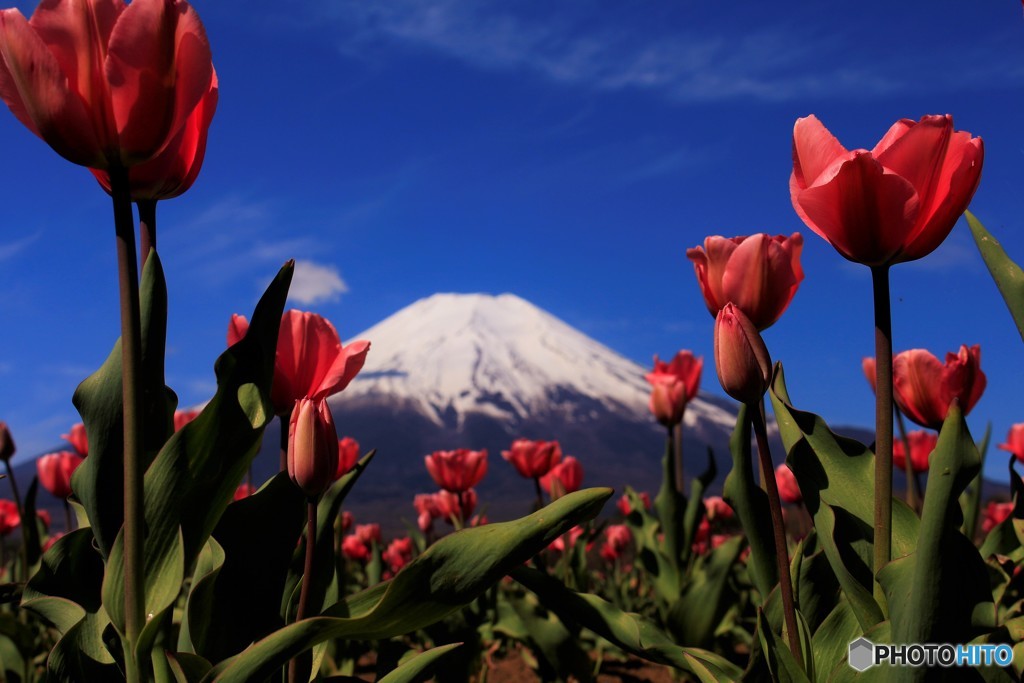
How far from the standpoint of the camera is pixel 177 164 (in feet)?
4.55

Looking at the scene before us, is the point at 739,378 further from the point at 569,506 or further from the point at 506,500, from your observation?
the point at 506,500

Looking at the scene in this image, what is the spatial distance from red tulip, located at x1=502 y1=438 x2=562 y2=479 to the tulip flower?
110 inches

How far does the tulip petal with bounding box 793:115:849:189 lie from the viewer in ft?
4.44

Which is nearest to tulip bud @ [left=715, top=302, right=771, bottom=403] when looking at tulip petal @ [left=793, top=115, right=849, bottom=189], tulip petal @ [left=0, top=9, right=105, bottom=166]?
tulip petal @ [left=793, top=115, right=849, bottom=189]

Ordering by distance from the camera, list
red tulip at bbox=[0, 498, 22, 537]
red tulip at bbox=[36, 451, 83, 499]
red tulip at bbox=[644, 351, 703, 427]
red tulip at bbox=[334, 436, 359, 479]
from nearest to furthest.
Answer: red tulip at bbox=[334, 436, 359, 479]
red tulip at bbox=[644, 351, 703, 427]
red tulip at bbox=[36, 451, 83, 499]
red tulip at bbox=[0, 498, 22, 537]

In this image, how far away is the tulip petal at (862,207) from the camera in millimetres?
1286

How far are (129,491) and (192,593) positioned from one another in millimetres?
317

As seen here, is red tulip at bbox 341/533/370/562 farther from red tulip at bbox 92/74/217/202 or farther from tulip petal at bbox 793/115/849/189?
tulip petal at bbox 793/115/849/189

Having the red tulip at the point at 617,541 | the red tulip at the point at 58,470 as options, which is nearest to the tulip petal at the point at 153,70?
the red tulip at the point at 58,470

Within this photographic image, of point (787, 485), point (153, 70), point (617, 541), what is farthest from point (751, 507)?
point (617, 541)

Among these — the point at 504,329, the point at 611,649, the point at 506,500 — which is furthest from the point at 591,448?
the point at 611,649

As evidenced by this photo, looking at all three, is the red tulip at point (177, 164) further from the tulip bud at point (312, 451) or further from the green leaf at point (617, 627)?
the green leaf at point (617, 627)

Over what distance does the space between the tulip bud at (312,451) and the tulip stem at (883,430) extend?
2.83ft

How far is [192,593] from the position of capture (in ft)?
4.59
